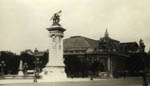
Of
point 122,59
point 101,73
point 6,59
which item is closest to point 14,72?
point 6,59

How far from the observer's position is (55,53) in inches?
1844

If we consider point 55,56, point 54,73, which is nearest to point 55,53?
point 55,56

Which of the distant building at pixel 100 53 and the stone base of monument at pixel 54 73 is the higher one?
the distant building at pixel 100 53

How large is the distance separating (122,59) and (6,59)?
43.7 metres

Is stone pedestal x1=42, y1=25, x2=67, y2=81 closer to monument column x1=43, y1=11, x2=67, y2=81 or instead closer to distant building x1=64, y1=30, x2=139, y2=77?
monument column x1=43, y1=11, x2=67, y2=81

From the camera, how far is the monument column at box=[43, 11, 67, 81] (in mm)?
45781

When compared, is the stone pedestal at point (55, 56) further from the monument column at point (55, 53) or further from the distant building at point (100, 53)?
the distant building at point (100, 53)

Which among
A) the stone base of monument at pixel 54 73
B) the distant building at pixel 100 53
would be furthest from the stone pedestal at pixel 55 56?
the distant building at pixel 100 53

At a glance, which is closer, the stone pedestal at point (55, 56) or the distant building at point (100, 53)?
the stone pedestal at point (55, 56)

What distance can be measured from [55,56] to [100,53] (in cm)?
4612

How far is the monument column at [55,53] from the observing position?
45.8 metres

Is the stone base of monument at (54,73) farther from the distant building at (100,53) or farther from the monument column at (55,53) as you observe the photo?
the distant building at (100,53)

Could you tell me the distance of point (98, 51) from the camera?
9262 cm

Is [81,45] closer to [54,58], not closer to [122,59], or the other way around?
[122,59]
